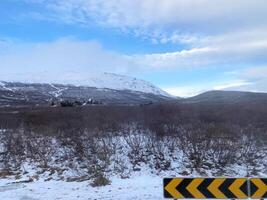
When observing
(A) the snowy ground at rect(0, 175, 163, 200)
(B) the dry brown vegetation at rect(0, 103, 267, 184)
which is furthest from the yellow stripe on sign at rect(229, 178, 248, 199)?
(B) the dry brown vegetation at rect(0, 103, 267, 184)

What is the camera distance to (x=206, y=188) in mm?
5875

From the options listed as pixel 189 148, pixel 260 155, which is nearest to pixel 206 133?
pixel 189 148

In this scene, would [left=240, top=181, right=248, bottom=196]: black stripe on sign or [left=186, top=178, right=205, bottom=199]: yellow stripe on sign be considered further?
[left=186, top=178, right=205, bottom=199]: yellow stripe on sign

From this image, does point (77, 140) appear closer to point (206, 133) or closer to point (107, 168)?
point (107, 168)

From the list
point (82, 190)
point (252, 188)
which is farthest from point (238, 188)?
point (82, 190)

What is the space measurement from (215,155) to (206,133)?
1169mm

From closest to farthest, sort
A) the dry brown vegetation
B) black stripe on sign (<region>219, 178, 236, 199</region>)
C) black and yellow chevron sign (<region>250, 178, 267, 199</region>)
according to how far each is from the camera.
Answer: black and yellow chevron sign (<region>250, 178, 267, 199</region>), black stripe on sign (<region>219, 178, 236, 199</region>), the dry brown vegetation

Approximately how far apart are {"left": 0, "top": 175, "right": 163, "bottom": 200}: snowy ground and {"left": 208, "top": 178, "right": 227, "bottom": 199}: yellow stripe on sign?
4.69 meters

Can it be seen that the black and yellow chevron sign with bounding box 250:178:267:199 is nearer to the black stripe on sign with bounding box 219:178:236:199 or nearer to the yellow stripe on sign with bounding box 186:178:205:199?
the black stripe on sign with bounding box 219:178:236:199

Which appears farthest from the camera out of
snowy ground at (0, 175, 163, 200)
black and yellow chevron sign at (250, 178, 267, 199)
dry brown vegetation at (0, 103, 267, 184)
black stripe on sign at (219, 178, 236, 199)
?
dry brown vegetation at (0, 103, 267, 184)

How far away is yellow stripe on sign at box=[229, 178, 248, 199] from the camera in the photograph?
5.81 m

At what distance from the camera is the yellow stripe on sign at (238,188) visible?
19.1 feet

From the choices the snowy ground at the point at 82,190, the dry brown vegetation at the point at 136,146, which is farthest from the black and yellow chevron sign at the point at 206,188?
the dry brown vegetation at the point at 136,146

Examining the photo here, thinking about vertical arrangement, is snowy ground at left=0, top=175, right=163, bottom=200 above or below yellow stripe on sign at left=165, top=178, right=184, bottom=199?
below
